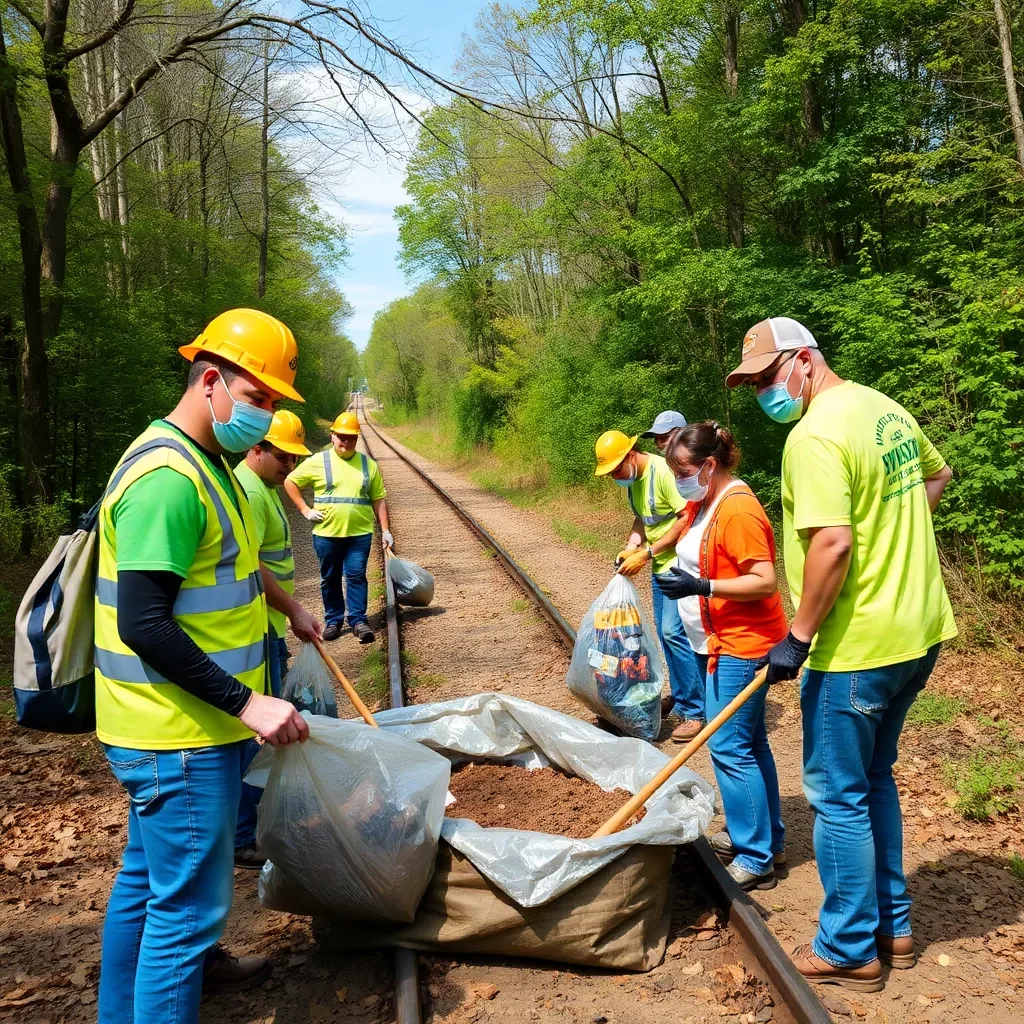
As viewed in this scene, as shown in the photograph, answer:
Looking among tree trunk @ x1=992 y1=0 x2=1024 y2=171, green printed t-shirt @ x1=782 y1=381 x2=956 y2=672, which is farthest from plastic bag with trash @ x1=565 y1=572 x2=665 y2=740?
tree trunk @ x1=992 y1=0 x2=1024 y2=171

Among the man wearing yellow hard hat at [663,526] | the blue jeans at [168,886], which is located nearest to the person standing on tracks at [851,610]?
the blue jeans at [168,886]

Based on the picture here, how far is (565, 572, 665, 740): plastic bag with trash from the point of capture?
514cm

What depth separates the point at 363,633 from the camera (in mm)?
7641

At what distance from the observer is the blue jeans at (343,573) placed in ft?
24.1

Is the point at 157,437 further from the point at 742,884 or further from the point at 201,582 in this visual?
the point at 742,884

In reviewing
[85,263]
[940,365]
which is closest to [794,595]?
[940,365]

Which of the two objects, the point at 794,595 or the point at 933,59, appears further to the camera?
the point at 933,59

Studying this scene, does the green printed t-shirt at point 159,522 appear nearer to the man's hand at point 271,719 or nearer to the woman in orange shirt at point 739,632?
the man's hand at point 271,719

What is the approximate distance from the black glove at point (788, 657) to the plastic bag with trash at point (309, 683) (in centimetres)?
233

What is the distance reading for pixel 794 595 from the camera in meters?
2.85

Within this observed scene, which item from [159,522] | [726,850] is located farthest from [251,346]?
[726,850]

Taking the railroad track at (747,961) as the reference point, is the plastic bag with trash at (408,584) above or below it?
above

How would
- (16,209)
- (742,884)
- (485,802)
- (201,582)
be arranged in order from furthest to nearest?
1. (16,209)
2. (485,802)
3. (742,884)
4. (201,582)

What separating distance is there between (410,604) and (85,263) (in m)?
8.00
